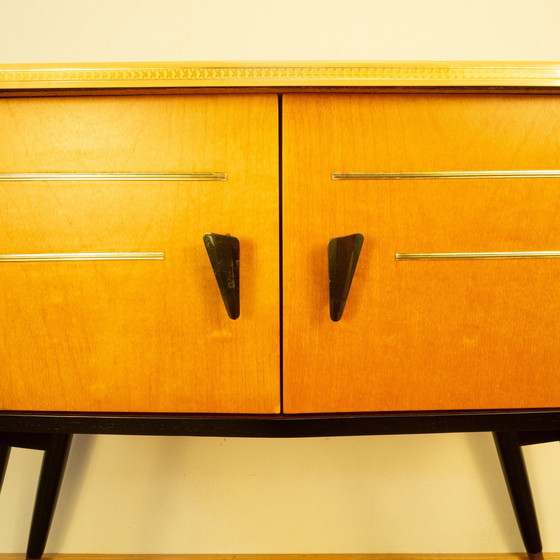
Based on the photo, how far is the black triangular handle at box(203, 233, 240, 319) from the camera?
48 centimetres

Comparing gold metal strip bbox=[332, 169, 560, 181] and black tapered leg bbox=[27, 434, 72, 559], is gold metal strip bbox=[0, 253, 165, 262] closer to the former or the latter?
gold metal strip bbox=[332, 169, 560, 181]

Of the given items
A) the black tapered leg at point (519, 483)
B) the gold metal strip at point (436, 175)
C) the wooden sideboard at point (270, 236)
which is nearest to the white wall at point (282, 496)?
the black tapered leg at point (519, 483)

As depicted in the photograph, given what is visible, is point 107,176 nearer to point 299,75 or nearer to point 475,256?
point 299,75

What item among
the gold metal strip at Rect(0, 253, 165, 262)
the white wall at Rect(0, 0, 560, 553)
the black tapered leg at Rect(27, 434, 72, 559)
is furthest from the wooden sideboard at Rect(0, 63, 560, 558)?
the white wall at Rect(0, 0, 560, 553)

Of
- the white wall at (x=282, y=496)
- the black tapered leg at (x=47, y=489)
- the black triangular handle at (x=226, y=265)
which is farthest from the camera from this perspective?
the white wall at (x=282, y=496)

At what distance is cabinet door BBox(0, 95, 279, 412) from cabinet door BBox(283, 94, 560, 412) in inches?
2.1

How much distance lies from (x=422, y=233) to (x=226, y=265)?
251 millimetres

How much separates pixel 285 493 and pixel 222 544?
0.20 meters

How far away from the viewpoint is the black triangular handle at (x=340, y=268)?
484 mm

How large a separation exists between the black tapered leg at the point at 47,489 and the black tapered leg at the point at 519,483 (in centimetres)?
87

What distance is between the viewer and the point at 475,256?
511 millimetres

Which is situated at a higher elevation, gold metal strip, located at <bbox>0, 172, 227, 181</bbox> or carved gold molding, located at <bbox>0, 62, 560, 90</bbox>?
carved gold molding, located at <bbox>0, 62, 560, 90</bbox>

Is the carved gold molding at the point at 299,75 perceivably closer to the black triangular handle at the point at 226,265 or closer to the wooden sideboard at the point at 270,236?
the wooden sideboard at the point at 270,236
